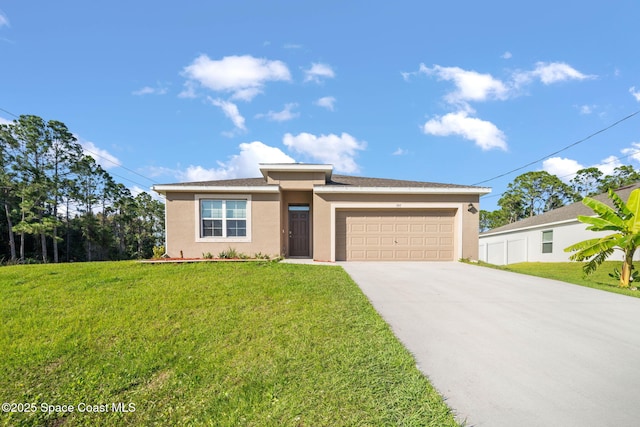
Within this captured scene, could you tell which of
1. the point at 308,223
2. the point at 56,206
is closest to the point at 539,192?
the point at 308,223

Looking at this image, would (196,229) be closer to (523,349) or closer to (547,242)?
(523,349)

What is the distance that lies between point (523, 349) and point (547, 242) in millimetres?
18401

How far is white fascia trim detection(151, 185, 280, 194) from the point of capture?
11258mm

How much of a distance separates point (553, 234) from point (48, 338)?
22.4 m

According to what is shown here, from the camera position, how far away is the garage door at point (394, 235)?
11.8 metres

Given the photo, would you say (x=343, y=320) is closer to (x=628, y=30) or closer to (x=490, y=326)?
(x=490, y=326)

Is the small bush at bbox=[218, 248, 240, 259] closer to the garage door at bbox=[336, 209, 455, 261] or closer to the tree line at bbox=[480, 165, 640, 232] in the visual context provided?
the garage door at bbox=[336, 209, 455, 261]

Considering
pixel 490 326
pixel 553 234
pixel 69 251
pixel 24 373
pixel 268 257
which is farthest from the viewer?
pixel 69 251

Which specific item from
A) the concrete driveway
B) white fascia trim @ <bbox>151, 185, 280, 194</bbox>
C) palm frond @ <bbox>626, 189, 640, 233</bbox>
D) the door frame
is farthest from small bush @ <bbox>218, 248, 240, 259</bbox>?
palm frond @ <bbox>626, 189, 640, 233</bbox>

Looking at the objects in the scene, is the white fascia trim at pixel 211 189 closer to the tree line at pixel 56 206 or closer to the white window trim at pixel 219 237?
the white window trim at pixel 219 237

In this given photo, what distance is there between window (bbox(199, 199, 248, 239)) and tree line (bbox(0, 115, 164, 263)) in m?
17.0

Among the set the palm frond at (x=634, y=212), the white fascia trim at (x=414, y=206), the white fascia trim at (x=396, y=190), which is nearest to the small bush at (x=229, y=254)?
the white fascia trim at (x=396, y=190)

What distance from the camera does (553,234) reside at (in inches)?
690

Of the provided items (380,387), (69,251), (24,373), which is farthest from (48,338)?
(69,251)
